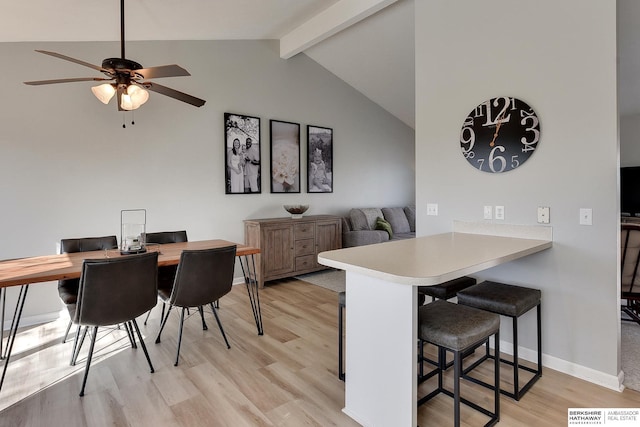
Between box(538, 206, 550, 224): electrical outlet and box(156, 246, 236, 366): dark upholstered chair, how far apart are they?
7.53 ft

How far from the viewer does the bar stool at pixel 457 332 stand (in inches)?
66.1

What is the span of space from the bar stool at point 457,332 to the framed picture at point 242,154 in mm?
3313

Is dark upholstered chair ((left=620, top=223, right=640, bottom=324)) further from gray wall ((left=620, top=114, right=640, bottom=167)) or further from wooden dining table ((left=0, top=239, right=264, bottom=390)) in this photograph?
gray wall ((left=620, top=114, right=640, bottom=167))

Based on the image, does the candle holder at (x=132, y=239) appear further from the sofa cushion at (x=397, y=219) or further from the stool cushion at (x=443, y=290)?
the sofa cushion at (x=397, y=219)

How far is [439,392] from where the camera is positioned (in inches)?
84.8

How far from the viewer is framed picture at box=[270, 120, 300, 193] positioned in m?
5.04

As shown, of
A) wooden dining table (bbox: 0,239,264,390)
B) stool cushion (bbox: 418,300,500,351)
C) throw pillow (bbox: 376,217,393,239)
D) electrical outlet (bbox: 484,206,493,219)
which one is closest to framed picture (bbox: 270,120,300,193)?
throw pillow (bbox: 376,217,393,239)

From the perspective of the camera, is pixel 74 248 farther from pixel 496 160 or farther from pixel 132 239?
pixel 496 160

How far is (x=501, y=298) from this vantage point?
2219mm

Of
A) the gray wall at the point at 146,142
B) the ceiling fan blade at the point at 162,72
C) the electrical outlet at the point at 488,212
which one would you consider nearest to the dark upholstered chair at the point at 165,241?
the gray wall at the point at 146,142

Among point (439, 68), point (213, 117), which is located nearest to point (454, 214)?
point (439, 68)

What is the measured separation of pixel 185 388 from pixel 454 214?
7.99ft

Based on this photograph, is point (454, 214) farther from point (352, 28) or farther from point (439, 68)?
point (352, 28)

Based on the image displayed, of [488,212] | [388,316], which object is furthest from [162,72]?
[488,212]
